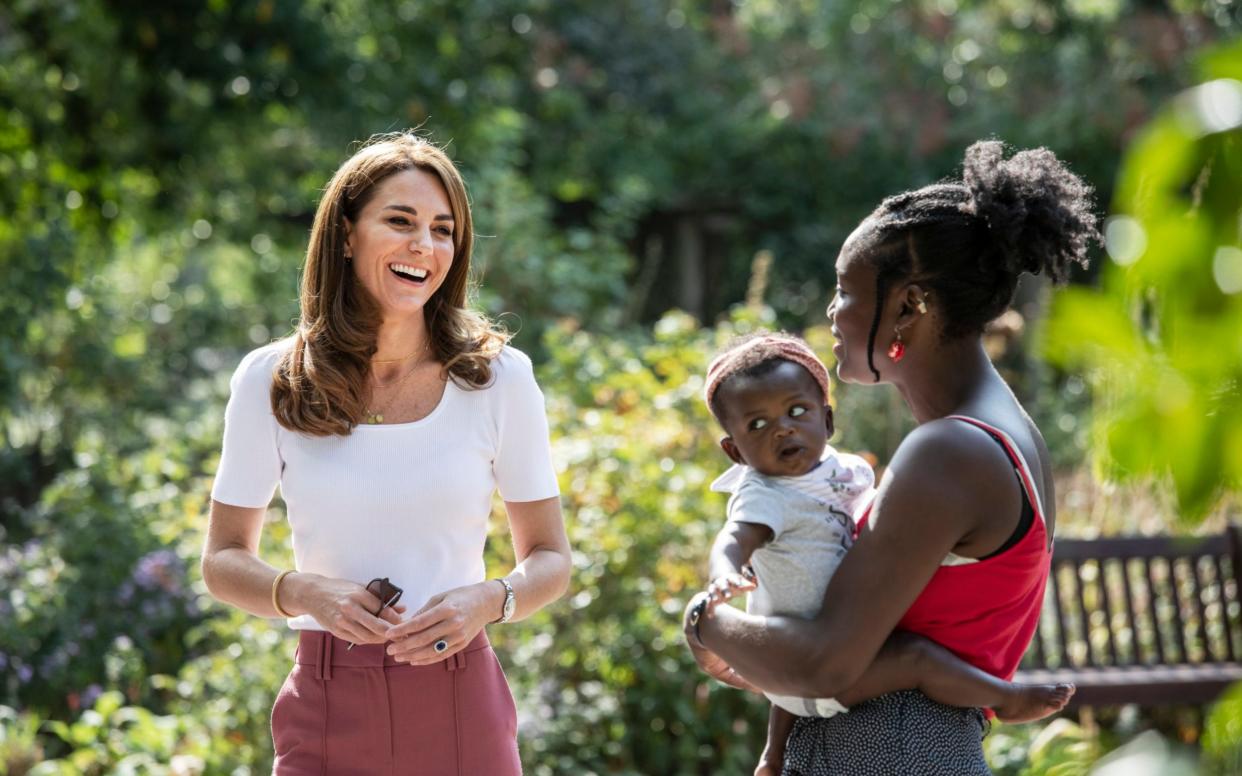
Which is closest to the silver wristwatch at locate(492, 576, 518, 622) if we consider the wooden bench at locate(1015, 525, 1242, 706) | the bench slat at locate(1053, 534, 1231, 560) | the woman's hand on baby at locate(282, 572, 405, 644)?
the woman's hand on baby at locate(282, 572, 405, 644)

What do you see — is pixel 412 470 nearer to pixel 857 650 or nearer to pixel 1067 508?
pixel 857 650

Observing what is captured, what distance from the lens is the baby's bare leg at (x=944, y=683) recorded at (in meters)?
1.72

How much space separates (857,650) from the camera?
5.51 feet

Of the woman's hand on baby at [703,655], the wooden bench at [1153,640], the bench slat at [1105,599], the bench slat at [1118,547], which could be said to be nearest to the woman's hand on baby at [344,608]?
the woman's hand on baby at [703,655]

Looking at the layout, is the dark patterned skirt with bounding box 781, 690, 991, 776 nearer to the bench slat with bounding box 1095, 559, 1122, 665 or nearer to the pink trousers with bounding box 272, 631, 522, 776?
the pink trousers with bounding box 272, 631, 522, 776

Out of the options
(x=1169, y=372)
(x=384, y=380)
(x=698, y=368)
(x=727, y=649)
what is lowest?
(x=727, y=649)

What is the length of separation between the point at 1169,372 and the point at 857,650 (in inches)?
50.6

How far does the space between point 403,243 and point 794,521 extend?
2.72 ft

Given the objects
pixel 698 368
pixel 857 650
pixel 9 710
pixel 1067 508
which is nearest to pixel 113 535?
pixel 9 710

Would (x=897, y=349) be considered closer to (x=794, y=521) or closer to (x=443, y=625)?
(x=794, y=521)

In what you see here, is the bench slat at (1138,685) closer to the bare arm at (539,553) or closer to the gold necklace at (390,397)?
the bare arm at (539,553)

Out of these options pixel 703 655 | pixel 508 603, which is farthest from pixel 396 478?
pixel 703 655

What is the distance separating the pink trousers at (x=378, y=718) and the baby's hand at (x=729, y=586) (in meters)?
0.55

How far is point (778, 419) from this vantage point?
1.89 metres
